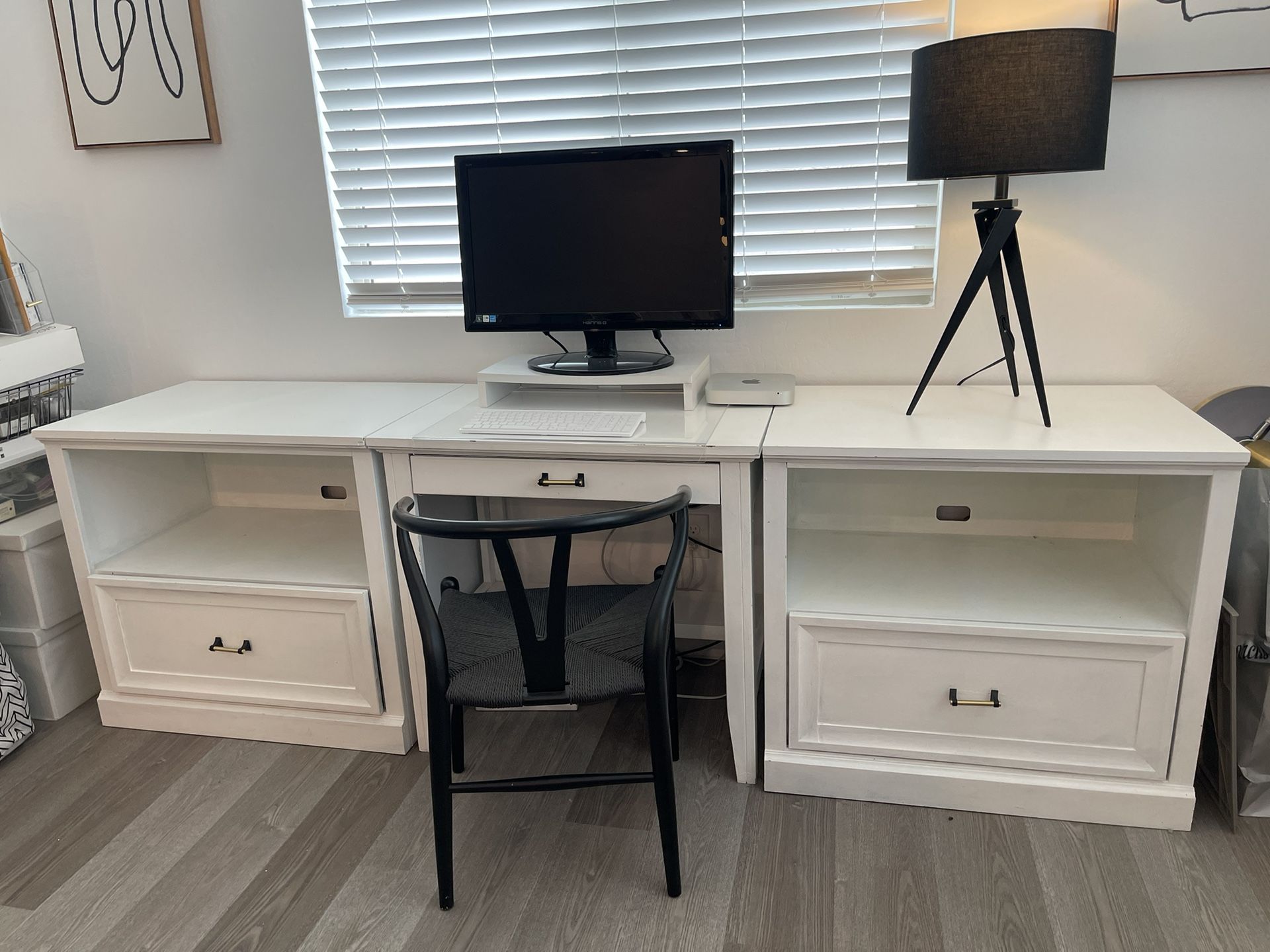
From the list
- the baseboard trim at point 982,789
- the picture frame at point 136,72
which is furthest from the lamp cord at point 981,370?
the picture frame at point 136,72

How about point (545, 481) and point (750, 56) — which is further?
point (750, 56)

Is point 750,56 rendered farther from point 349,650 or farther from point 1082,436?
point 349,650

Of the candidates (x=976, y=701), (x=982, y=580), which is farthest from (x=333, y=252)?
(x=976, y=701)

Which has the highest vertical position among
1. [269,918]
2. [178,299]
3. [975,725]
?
[178,299]

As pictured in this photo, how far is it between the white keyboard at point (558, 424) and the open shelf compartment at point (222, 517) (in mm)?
499

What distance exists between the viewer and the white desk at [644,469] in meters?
1.78

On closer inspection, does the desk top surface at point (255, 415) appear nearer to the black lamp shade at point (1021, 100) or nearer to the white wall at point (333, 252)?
the white wall at point (333, 252)

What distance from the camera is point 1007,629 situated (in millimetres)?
1754

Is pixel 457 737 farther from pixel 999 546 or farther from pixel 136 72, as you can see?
pixel 136 72

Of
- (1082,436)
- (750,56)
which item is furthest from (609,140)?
(1082,436)

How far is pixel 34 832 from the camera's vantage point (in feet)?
6.27

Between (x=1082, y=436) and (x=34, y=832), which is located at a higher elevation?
(x=1082, y=436)

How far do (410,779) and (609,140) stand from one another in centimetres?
152

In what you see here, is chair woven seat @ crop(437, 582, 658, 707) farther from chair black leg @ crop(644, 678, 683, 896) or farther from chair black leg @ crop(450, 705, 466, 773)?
chair black leg @ crop(450, 705, 466, 773)
